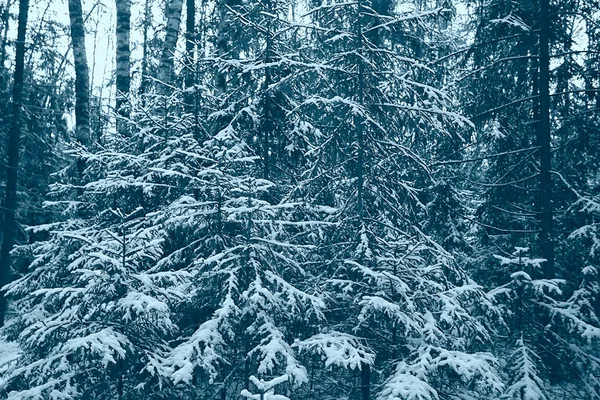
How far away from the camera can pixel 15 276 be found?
21719 mm

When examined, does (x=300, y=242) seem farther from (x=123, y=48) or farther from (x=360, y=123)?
(x=123, y=48)

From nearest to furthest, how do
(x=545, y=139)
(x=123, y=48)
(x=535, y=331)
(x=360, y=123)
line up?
(x=360, y=123)
(x=535, y=331)
(x=545, y=139)
(x=123, y=48)

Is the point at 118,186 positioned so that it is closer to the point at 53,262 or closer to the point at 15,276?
the point at 53,262

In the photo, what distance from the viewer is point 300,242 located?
295 inches

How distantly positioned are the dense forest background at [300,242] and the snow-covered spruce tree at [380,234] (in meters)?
0.04

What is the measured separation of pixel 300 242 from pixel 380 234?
4.38 ft

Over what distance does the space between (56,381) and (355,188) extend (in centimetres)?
497

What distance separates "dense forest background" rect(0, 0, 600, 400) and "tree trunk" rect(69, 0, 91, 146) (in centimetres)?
6

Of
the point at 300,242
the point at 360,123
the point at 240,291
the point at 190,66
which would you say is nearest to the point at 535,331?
the point at 300,242

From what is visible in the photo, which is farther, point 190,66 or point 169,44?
point 169,44

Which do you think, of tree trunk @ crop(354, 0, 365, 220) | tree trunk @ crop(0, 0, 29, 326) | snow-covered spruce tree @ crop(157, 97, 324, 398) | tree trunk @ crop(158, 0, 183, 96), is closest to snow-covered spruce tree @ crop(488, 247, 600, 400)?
tree trunk @ crop(354, 0, 365, 220)

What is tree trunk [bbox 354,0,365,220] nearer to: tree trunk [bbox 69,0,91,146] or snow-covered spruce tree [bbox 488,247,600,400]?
snow-covered spruce tree [bbox 488,247,600,400]

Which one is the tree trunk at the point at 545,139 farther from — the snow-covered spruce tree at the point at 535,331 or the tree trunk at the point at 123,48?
the tree trunk at the point at 123,48

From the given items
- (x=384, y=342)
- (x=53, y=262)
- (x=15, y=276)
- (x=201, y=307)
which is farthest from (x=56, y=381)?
(x=15, y=276)
